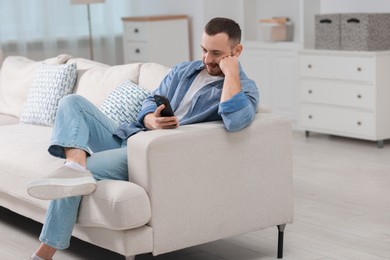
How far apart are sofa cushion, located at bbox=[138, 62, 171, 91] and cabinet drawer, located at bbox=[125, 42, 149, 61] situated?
10.2 ft

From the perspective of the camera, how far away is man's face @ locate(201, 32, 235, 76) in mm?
3135

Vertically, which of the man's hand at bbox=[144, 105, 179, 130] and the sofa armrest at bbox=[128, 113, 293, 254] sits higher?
the man's hand at bbox=[144, 105, 179, 130]

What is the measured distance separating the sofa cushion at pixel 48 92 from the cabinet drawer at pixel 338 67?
2161 millimetres

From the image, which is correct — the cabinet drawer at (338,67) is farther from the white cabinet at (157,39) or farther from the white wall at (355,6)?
the white cabinet at (157,39)

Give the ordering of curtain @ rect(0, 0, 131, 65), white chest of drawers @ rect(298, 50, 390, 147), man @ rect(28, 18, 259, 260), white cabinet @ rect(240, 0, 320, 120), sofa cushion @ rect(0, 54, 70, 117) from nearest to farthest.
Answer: man @ rect(28, 18, 259, 260) → sofa cushion @ rect(0, 54, 70, 117) → white chest of drawers @ rect(298, 50, 390, 147) → white cabinet @ rect(240, 0, 320, 120) → curtain @ rect(0, 0, 131, 65)

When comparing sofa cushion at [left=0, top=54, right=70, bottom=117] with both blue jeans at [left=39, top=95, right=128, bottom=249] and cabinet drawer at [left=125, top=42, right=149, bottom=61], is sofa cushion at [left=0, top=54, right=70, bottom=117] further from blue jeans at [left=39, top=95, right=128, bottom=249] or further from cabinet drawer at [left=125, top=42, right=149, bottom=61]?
cabinet drawer at [left=125, top=42, right=149, bottom=61]

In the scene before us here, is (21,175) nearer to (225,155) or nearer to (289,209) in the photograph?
(225,155)

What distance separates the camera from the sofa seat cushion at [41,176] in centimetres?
286

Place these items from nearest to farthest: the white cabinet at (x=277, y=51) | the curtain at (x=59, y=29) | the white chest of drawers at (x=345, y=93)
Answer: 1. the white chest of drawers at (x=345, y=93)
2. the white cabinet at (x=277, y=51)
3. the curtain at (x=59, y=29)

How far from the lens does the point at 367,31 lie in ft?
18.3

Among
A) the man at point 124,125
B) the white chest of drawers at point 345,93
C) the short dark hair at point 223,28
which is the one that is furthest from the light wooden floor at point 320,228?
the short dark hair at point 223,28

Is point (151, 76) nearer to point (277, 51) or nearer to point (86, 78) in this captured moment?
point (86, 78)

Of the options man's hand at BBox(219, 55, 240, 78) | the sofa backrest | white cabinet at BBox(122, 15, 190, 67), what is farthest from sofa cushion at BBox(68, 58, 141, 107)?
white cabinet at BBox(122, 15, 190, 67)

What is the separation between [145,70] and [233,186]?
111 centimetres
